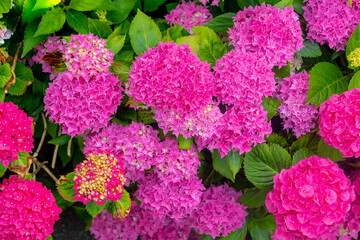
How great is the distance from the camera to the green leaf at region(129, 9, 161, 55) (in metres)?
1.46

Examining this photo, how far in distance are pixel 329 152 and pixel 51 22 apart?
1109mm

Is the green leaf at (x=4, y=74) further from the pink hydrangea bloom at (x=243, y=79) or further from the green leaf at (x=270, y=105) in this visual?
the green leaf at (x=270, y=105)

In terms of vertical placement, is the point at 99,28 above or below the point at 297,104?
above

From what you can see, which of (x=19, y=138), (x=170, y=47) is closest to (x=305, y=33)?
(x=170, y=47)

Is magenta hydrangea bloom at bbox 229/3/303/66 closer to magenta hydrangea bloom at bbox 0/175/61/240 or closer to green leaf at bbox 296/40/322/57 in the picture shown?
green leaf at bbox 296/40/322/57

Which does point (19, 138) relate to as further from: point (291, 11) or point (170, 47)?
point (291, 11)

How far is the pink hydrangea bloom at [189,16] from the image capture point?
1.75m

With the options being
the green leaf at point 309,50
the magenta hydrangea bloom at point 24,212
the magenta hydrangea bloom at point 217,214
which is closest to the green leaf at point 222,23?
the green leaf at point 309,50

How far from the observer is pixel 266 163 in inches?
60.7

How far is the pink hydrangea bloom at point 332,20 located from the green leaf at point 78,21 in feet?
2.81

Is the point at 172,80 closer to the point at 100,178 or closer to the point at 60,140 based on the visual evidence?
the point at 100,178

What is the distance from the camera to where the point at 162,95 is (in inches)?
50.3

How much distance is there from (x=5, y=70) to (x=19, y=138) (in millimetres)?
306

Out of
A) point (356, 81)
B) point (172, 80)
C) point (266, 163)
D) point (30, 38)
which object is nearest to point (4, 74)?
point (30, 38)
